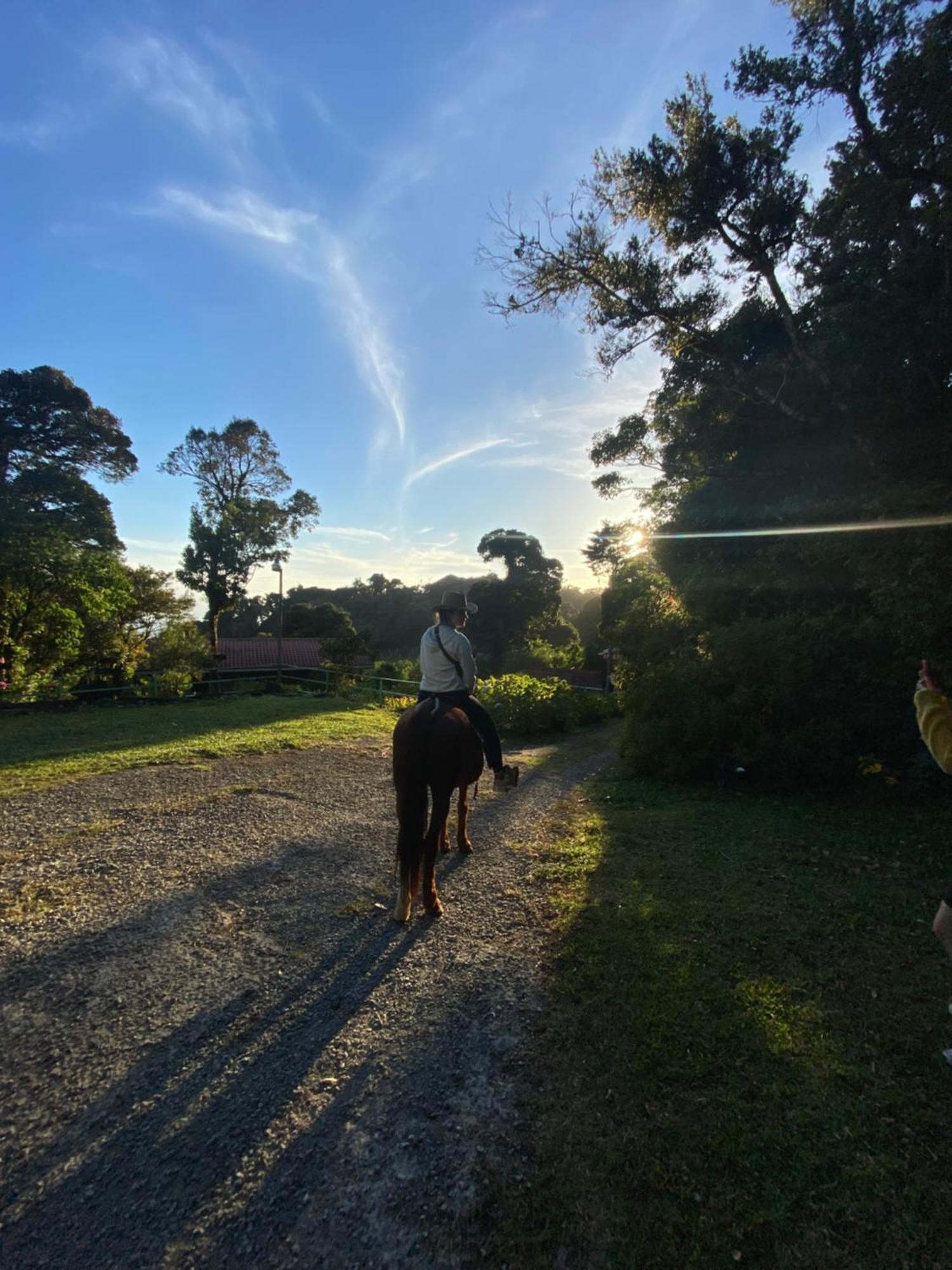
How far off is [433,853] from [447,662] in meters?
1.54

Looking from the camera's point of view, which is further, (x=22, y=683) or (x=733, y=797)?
(x=22, y=683)

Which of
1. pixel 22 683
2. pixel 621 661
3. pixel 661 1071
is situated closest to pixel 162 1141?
pixel 661 1071

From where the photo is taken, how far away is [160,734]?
1097 cm

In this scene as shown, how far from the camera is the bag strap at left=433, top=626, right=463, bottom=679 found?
14.9ft

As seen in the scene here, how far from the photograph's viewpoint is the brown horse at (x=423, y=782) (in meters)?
3.79

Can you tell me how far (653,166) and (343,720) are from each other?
1297 cm

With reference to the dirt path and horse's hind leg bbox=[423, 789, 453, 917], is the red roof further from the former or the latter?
horse's hind leg bbox=[423, 789, 453, 917]

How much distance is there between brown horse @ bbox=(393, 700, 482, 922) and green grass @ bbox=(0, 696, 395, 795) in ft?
19.2

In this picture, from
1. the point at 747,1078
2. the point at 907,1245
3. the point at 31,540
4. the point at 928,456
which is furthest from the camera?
the point at 31,540

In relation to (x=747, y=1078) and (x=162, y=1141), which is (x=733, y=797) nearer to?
(x=747, y=1078)

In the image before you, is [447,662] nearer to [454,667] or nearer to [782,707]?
[454,667]

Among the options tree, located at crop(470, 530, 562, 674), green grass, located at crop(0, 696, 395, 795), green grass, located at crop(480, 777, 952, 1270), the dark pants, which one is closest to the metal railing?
green grass, located at crop(0, 696, 395, 795)

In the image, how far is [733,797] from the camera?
766cm

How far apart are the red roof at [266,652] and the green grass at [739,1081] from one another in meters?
29.0
